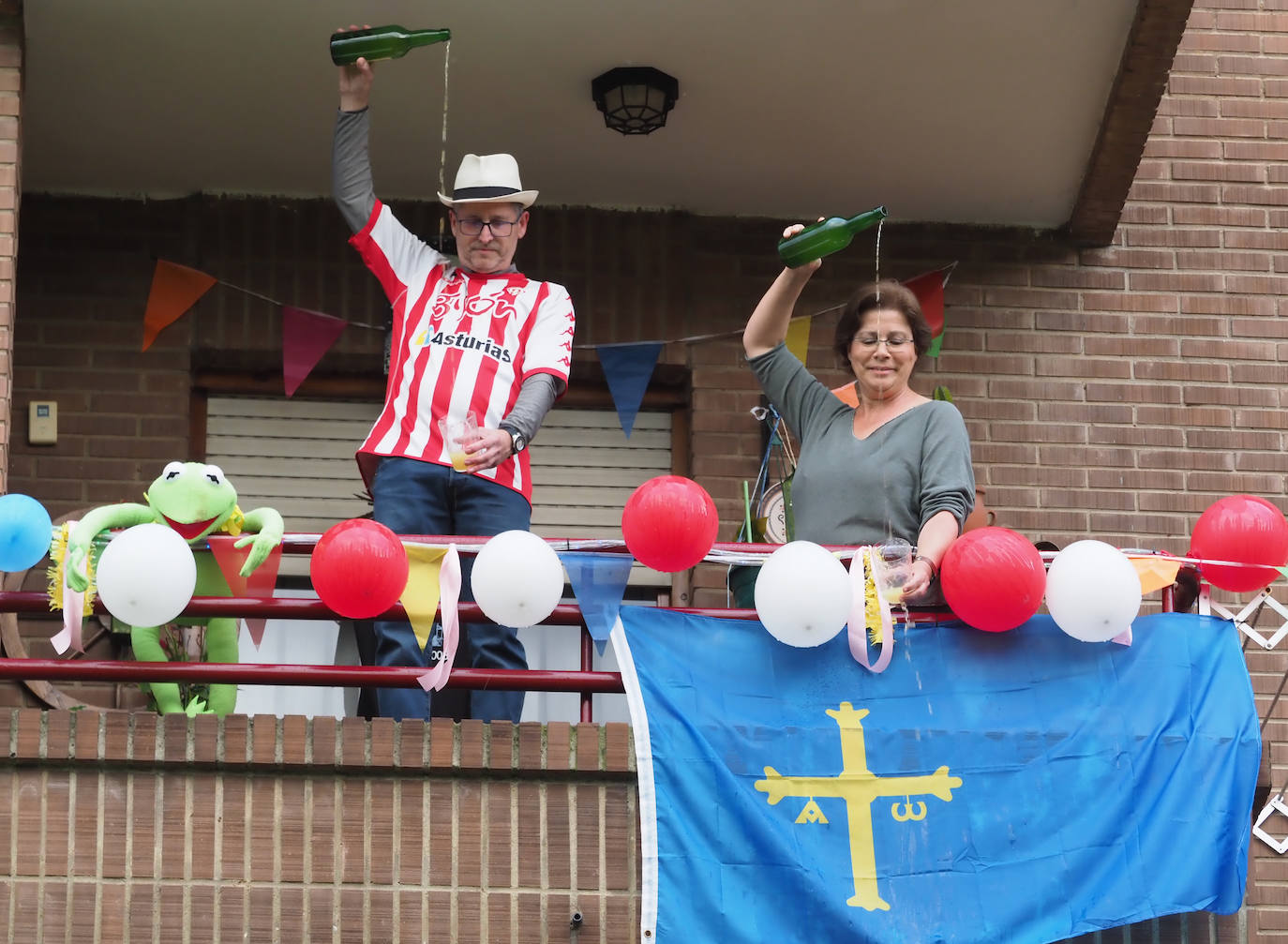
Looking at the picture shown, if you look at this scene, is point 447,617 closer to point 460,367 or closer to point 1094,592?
point 460,367

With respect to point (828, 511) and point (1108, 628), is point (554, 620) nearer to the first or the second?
point (828, 511)

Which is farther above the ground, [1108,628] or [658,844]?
[1108,628]

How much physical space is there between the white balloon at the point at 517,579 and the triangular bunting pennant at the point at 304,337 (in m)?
2.71

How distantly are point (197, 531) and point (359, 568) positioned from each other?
0.73 m

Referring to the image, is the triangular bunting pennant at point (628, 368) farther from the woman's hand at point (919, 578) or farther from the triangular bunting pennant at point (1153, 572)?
the triangular bunting pennant at point (1153, 572)

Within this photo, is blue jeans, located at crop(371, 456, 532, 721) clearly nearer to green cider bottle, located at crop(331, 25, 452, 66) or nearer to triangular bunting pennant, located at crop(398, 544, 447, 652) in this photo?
triangular bunting pennant, located at crop(398, 544, 447, 652)

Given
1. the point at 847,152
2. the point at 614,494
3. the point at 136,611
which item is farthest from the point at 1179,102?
the point at 136,611

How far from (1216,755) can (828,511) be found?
1324mm

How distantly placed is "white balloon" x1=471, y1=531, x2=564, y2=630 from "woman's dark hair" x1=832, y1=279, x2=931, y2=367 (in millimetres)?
1456

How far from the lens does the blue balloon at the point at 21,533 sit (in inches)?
195

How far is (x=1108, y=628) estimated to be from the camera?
5.22 m

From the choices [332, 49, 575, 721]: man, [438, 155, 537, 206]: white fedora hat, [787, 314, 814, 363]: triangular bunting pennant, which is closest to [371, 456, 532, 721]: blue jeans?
[332, 49, 575, 721]: man

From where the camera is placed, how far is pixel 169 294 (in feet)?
24.8

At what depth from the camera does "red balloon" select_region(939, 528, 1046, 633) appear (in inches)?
200
